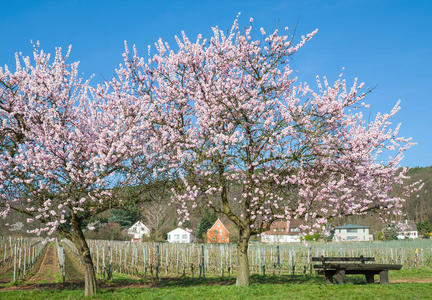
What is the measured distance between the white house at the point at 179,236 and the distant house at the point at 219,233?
43.4 ft

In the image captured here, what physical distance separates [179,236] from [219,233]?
2382 centimetres

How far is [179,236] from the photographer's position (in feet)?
317

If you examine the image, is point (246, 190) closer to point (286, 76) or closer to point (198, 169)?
point (198, 169)

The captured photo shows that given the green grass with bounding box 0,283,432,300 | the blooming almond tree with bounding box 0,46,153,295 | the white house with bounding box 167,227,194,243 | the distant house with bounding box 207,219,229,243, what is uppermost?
the blooming almond tree with bounding box 0,46,153,295

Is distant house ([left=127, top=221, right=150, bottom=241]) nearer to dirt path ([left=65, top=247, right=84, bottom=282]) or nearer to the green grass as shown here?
dirt path ([left=65, top=247, right=84, bottom=282])

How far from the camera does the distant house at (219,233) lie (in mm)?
73738

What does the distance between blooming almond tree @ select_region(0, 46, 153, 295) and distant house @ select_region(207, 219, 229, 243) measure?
58.4 metres

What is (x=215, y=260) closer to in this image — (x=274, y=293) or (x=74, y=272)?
(x=74, y=272)

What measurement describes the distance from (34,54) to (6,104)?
240cm

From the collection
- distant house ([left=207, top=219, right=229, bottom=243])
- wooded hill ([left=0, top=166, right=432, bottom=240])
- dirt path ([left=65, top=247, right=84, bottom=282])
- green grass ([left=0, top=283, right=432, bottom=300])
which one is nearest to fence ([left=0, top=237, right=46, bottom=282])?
wooded hill ([left=0, top=166, right=432, bottom=240])

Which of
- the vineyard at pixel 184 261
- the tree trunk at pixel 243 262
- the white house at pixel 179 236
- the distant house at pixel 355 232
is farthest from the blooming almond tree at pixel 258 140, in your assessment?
the distant house at pixel 355 232

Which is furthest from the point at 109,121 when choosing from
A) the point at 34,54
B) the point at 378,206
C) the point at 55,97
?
the point at 378,206

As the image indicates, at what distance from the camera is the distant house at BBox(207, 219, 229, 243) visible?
73738 mm

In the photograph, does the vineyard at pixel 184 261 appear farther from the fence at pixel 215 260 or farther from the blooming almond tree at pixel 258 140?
the blooming almond tree at pixel 258 140
